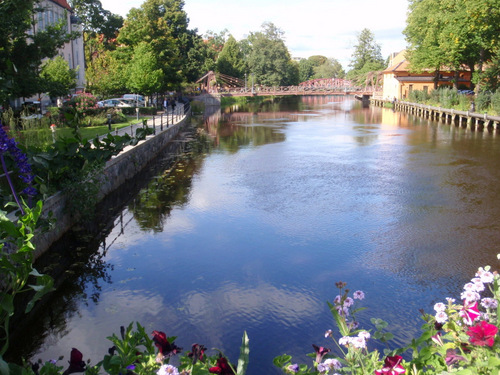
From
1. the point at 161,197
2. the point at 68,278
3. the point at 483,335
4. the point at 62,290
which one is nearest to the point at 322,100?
the point at 161,197

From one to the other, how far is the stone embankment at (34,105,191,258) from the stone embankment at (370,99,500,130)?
20.0 metres

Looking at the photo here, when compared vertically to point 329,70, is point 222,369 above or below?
below

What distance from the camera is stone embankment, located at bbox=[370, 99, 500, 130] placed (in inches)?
1250

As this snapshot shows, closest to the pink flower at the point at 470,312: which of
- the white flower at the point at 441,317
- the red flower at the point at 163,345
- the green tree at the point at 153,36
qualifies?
the white flower at the point at 441,317

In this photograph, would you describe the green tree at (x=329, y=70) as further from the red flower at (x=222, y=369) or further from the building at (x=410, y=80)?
the red flower at (x=222, y=369)

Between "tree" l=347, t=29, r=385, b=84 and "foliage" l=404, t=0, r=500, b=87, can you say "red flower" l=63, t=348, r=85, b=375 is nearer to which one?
"foliage" l=404, t=0, r=500, b=87

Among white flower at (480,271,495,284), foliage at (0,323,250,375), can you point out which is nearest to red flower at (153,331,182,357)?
foliage at (0,323,250,375)

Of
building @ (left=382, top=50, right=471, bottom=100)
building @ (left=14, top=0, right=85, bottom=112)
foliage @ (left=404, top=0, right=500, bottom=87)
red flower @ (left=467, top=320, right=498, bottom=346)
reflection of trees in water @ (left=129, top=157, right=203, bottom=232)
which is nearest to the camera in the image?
red flower @ (left=467, top=320, right=498, bottom=346)

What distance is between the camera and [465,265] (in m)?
8.82

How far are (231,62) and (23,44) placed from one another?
237 feet

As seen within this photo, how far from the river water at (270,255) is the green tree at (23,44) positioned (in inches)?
198

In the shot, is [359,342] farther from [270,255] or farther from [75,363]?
[270,255]

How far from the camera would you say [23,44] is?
15.8 metres

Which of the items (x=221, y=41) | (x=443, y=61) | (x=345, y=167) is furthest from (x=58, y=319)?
(x=221, y=41)
